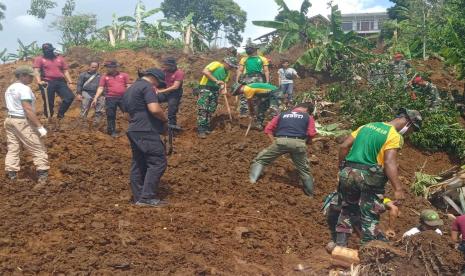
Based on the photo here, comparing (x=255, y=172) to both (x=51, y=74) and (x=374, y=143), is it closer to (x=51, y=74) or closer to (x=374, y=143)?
(x=374, y=143)

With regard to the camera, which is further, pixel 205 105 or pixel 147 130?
pixel 205 105

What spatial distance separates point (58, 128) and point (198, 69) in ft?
30.8

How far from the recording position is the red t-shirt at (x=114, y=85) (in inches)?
380

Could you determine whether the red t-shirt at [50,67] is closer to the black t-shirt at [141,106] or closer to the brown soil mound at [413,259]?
the black t-shirt at [141,106]

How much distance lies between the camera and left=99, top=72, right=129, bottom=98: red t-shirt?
9.64 m

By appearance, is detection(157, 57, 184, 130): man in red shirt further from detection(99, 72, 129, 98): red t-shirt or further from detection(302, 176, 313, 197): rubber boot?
detection(302, 176, 313, 197): rubber boot

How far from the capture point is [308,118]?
734 cm

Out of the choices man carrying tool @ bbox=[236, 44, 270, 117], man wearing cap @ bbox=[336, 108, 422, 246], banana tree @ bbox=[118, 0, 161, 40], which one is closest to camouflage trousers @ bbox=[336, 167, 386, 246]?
man wearing cap @ bbox=[336, 108, 422, 246]

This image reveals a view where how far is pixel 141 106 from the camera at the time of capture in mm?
Result: 6207

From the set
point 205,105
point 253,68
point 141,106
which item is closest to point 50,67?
point 205,105

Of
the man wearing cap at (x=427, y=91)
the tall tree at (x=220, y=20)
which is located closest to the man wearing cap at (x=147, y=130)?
Answer: the man wearing cap at (x=427, y=91)

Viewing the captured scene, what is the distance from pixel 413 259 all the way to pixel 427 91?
29.5 feet

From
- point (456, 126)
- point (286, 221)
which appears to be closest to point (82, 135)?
point (286, 221)

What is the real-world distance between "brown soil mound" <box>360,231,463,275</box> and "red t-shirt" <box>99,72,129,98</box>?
618cm
